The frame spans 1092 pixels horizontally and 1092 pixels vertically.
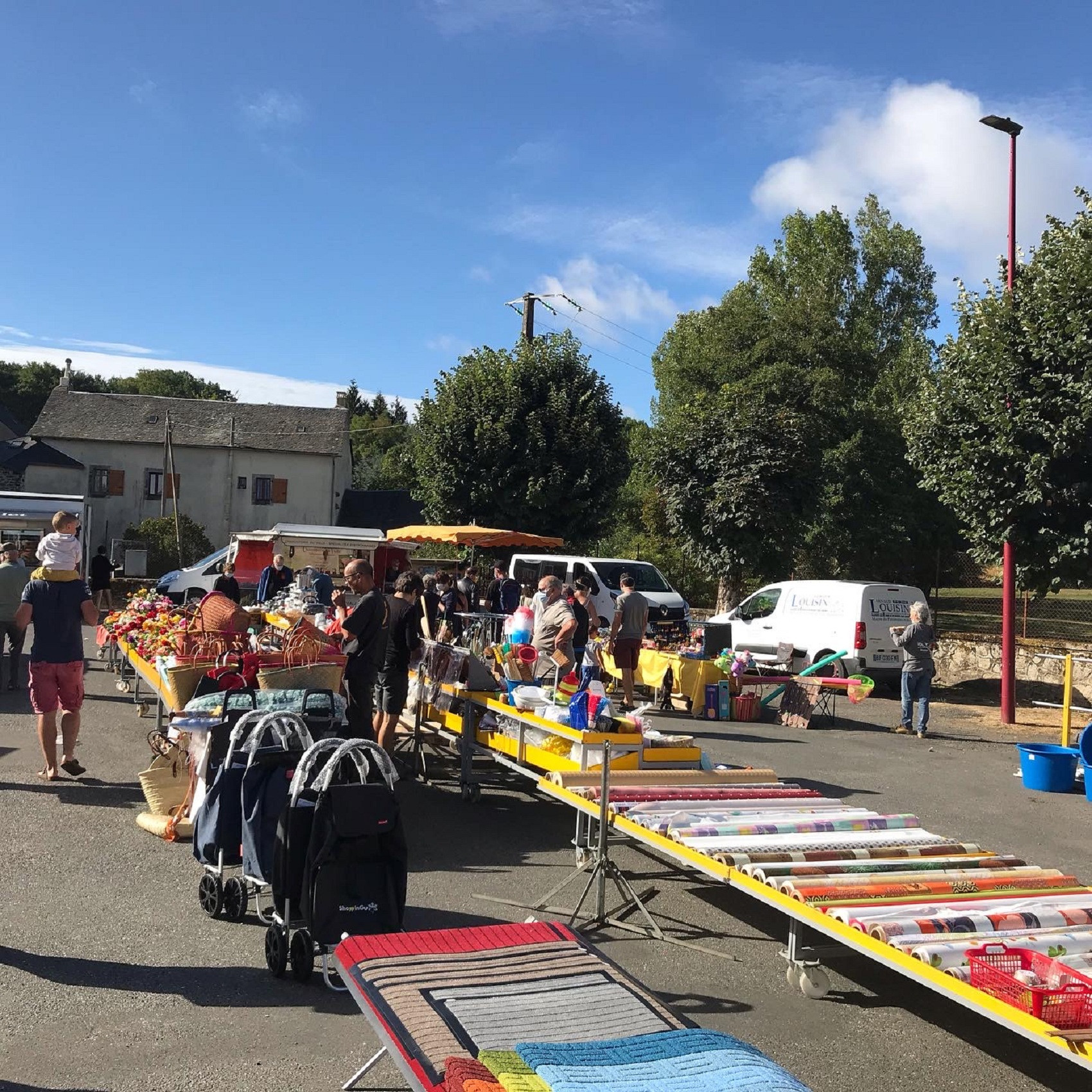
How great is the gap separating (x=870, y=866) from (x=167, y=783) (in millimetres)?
4869

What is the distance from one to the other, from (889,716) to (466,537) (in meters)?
9.02

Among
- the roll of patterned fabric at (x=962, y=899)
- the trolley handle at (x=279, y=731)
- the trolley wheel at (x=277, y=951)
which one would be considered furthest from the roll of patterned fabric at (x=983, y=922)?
the trolley handle at (x=279, y=731)

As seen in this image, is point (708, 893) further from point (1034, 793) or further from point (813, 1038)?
point (1034, 793)

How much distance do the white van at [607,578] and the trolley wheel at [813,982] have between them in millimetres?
16201

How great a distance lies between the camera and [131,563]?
3600 cm

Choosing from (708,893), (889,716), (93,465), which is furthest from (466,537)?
(93,465)

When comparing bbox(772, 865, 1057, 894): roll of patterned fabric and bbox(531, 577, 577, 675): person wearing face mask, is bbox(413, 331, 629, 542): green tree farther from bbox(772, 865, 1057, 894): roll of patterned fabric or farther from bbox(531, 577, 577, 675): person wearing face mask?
bbox(772, 865, 1057, 894): roll of patterned fabric

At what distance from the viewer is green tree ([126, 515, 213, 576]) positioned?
1591 inches

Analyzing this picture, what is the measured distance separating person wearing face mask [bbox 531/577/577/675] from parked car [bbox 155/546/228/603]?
1397 cm

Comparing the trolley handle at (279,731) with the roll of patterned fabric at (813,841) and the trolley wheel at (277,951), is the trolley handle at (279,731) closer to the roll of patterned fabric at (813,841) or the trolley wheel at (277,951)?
the trolley wheel at (277,951)

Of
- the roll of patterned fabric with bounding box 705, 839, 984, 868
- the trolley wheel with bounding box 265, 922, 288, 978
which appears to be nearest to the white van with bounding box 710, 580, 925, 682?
the roll of patterned fabric with bounding box 705, 839, 984, 868

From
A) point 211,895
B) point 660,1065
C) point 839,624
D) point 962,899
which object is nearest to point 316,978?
point 211,895

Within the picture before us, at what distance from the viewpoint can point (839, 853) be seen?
5672 millimetres

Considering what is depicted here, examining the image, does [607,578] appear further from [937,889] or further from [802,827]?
[937,889]
